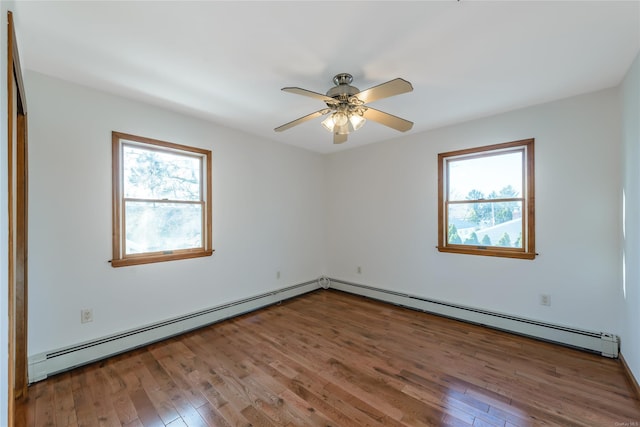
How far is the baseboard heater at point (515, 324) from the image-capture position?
2566 mm

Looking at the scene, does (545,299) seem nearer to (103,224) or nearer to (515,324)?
(515,324)

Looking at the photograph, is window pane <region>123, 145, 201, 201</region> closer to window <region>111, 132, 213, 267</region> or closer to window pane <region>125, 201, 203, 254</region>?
window <region>111, 132, 213, 267</region>

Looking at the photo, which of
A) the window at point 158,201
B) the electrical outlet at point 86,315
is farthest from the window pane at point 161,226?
the electrical outlet at point 86,315

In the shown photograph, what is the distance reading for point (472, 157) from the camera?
3.46 m

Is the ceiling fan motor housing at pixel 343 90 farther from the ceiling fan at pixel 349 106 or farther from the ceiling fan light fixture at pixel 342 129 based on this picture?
the ceiling fan light fixture at pixel 342 129

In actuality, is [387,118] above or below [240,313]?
above

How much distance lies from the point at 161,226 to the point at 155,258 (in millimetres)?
359

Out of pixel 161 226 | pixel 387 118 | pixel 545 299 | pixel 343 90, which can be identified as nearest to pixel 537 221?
pixel 545 299

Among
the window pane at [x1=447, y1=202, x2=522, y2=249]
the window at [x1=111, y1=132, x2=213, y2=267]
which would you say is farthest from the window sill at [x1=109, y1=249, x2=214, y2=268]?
the window pane at [x1=447, y1=202, x2=522, y2=249]

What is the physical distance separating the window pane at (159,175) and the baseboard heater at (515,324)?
3.06m

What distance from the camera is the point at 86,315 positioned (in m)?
2.47

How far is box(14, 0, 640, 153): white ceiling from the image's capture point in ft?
5.17

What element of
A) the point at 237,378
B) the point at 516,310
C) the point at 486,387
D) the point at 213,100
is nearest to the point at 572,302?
the point at 516,310

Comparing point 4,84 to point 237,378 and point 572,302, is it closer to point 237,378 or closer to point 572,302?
point 237,378
